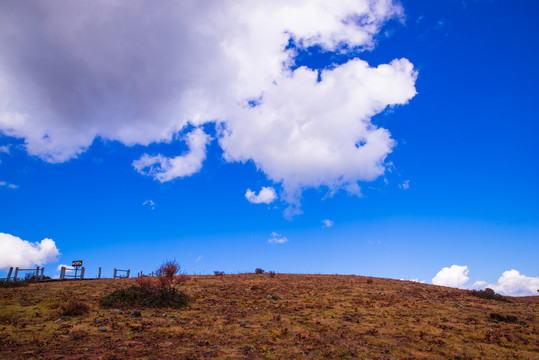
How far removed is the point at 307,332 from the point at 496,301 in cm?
1895

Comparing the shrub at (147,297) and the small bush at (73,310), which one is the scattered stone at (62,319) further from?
the shrub at (147,297)

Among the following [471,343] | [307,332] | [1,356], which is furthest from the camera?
[307,332]

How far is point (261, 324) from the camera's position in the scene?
49.0 feet

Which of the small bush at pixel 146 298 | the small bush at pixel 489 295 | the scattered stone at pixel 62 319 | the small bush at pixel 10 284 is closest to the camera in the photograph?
the scattered stone at pixel 62 319

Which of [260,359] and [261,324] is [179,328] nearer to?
[261,324]

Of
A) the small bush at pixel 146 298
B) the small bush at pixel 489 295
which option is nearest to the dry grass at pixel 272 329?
the small bush at pixel 146 298

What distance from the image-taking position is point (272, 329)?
14.0 m

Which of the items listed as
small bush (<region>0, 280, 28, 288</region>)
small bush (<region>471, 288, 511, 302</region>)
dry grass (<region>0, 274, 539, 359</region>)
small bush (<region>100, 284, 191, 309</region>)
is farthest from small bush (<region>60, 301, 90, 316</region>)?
small bush (<region>471, 288, 511, 302</region>)

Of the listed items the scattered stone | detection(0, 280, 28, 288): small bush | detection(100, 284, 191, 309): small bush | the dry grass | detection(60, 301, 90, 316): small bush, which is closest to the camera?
the dry grass

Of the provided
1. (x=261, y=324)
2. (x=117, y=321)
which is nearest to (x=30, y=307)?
(x=117, y=321)

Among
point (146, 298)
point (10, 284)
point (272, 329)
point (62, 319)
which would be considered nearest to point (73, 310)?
point (62, 319)

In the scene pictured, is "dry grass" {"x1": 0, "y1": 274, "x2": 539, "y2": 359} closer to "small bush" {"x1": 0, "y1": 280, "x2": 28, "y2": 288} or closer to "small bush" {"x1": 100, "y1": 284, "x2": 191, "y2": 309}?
"small bush" {"x1": 100, "y1": 284, "x2": 191, "y2": 309}

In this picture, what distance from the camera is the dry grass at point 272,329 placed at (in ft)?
36.1

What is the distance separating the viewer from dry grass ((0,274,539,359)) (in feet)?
36.1
